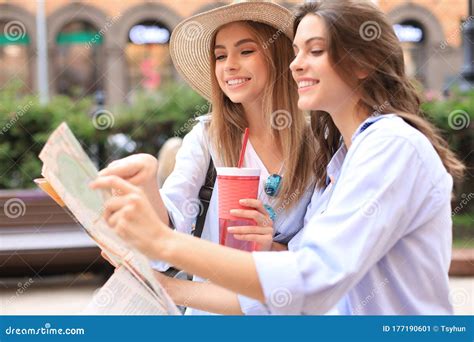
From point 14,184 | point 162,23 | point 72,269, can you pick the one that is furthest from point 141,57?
point 72,269

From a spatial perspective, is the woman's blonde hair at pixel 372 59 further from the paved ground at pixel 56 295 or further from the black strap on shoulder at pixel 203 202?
the paved ground at pixel 56 295

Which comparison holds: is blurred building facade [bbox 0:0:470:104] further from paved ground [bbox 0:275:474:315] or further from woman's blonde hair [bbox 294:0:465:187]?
woman's blonde hair [bbox 294:0:465:187]

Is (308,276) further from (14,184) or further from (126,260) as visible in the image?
(14,184)

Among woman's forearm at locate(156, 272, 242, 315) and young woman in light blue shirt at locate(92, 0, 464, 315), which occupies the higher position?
young woman in light blue shirt at locate(92, 0, 464, 315)

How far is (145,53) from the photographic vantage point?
63.9 feet

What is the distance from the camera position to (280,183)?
6.44 feet
